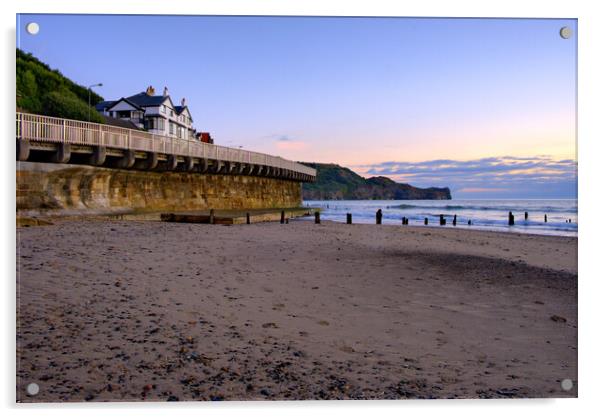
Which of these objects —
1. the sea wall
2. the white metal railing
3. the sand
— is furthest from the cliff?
the sand

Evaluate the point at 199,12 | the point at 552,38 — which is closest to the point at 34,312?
the point at 199,12

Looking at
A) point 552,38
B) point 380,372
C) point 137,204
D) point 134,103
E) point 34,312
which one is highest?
point 134,103

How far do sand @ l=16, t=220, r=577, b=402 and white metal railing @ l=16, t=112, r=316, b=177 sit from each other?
8.09 meters

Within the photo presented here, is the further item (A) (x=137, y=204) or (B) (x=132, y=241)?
(A) (x=137, y=204)

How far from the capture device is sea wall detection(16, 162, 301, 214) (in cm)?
1612

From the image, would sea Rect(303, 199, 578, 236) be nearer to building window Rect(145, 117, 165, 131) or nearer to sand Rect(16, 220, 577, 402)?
sand Rect(16, 220, 577, 402)

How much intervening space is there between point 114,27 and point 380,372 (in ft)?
16.9

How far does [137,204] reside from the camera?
22078mm

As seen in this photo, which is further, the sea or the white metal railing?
the sea

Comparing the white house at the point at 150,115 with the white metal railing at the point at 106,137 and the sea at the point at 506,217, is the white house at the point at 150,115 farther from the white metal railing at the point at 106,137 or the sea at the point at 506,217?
the white metal railing at the point at 106,137

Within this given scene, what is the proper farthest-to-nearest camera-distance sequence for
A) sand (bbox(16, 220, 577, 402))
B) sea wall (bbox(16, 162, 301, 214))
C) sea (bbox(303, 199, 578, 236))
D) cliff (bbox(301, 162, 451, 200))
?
cliff (bbox(301, 162, 451, 200)) < sea (bbox(303, 199, 578, 236)) < sea wall (bbox(16, 162, 301, 214)) < sand (bbox(16, 220, 577, 402))

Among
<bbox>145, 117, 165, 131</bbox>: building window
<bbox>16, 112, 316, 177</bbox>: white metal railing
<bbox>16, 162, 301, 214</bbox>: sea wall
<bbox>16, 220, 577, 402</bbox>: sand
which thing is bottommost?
<bbox>16, 220, 577, 402</bbox>: sand

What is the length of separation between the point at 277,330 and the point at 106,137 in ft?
53.3

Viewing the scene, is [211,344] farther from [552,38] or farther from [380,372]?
[552,38]
